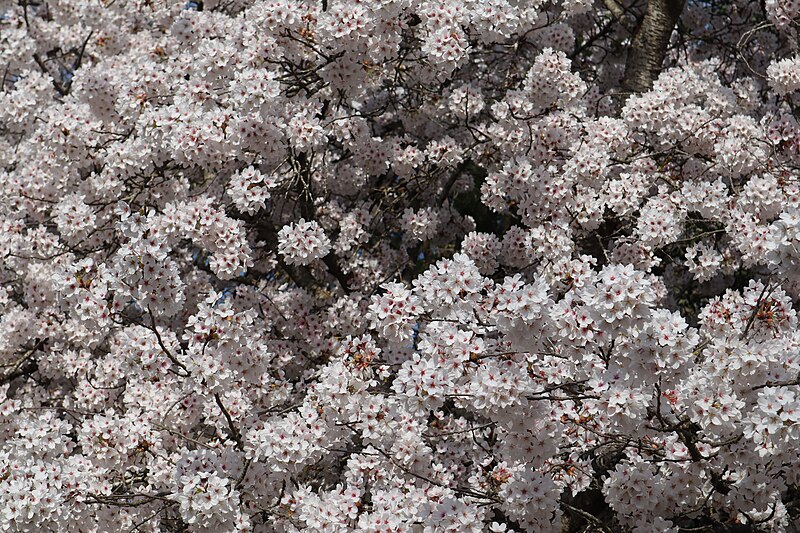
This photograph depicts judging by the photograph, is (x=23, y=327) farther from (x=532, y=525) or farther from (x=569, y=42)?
(x=569, y=42)

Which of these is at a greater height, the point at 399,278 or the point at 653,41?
the point at 653,41

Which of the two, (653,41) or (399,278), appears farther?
(653,41)

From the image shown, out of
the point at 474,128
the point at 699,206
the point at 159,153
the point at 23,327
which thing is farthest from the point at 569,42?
the point at 23,327

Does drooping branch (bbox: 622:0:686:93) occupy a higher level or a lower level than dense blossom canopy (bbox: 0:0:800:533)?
higher

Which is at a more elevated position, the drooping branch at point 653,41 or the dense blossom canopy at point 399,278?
the drooping branch at point 653,41

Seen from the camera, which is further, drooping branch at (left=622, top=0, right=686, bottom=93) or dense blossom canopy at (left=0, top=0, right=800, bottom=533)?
drooping branch at (left=622, top=0, right=686, bottom=93)
